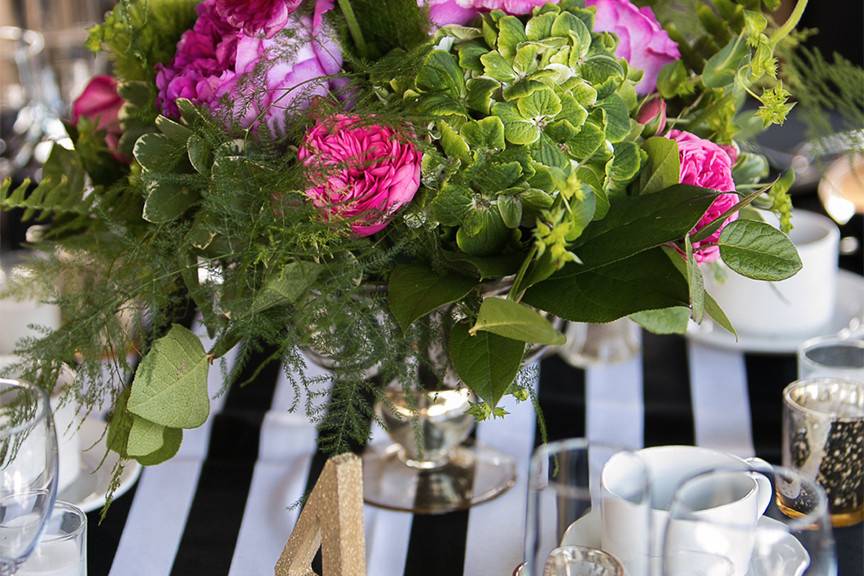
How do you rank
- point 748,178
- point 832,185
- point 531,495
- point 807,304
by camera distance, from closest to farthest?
1. point 531,495
2. point 748,178
3. point 807,304
4. point 832,185

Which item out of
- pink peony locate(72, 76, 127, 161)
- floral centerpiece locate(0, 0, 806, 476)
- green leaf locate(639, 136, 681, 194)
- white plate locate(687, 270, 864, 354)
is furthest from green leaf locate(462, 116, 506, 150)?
white plate locate(687, 270, 864, 354)

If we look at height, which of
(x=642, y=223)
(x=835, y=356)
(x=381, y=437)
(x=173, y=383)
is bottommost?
(x=381, y=437)

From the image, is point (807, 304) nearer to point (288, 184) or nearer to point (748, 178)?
point (748, 178)

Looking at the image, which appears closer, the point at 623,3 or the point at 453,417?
the point at 623,3

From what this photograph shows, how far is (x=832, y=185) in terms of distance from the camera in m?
1.31

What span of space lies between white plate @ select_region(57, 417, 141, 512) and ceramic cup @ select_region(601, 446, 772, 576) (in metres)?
0.36

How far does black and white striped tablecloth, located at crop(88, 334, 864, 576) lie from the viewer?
Answer: 792mm

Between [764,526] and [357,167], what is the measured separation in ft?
0.93

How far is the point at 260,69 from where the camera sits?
65 cm

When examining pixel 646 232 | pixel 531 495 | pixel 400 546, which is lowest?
pixel 400 546

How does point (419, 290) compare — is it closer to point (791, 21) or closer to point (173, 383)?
point (173, 383)

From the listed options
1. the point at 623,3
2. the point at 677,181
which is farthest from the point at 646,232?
the point at 623,3

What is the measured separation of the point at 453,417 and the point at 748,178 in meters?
0.29

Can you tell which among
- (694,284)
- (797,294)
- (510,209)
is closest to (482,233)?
(510,209)
